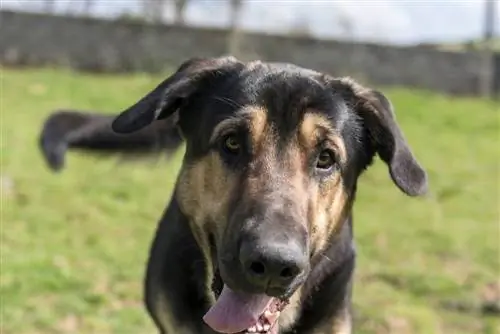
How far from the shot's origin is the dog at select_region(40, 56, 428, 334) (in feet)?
11.3

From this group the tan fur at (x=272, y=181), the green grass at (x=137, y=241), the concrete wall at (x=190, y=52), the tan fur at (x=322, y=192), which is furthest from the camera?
the concrete wall at (x=190, y=52)

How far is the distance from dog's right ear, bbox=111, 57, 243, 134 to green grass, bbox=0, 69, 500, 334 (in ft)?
5.16

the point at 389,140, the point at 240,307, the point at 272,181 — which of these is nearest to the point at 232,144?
the point at 272,181

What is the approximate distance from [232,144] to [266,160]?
0.65 ft

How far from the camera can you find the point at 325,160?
153 inches

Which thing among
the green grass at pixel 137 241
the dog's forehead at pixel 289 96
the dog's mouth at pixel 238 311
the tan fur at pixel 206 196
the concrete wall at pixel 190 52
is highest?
the dog's forehead at pixel 289 96

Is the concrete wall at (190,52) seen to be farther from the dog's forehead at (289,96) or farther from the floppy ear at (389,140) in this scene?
the dog's forehead at (289,96)

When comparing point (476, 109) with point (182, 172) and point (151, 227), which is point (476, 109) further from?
point (182, 172)

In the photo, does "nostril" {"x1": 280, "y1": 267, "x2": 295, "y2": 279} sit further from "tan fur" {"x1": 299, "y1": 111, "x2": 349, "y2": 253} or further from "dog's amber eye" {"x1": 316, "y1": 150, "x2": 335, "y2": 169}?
"dog's amber eye" {"x1": 316, "y1": 150, "x2": 335, "y2": 169}

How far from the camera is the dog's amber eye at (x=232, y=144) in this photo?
12.5ft

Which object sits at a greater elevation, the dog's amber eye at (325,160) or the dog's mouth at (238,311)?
the dog's amber eye at (325,160)

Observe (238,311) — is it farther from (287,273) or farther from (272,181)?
(272,181)

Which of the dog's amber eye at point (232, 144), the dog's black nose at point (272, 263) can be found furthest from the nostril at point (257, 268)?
the dog's amber eye at point (232, 144)

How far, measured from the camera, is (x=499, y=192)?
37.4 feet
